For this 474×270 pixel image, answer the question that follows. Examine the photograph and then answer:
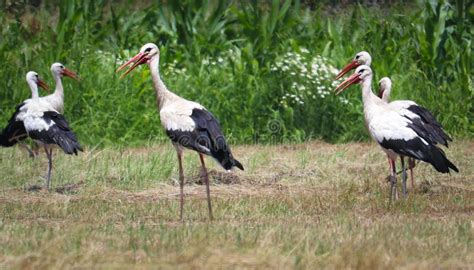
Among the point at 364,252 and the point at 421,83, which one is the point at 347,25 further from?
the point at 364,252

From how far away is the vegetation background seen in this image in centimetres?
1347

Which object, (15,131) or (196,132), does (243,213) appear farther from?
(15,131)

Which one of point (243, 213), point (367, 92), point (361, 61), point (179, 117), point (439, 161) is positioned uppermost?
point (361, 61)

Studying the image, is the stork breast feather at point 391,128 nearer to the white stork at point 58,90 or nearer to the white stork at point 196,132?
the white stork at point 196,132

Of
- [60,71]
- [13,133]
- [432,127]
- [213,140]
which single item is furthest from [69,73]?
[432,127]

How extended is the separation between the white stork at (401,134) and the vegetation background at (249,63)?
3397 mm

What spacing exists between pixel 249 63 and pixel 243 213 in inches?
225

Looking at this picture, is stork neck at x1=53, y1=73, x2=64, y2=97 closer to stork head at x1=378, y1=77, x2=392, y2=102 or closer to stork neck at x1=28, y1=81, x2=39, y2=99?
stork neck at x1=28, y1=81, x2=39, y2=99

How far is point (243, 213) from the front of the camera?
875 centimetres

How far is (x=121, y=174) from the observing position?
418 inches

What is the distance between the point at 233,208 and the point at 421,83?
5.64 m

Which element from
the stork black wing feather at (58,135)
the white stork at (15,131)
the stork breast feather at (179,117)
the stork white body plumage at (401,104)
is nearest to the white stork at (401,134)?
the stork white body plumage at (401,104)

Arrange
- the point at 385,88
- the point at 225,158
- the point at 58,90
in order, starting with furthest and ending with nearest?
the point at 58,90, the point at 385,88, the point at 225,158

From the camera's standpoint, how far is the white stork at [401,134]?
9.12 metres
